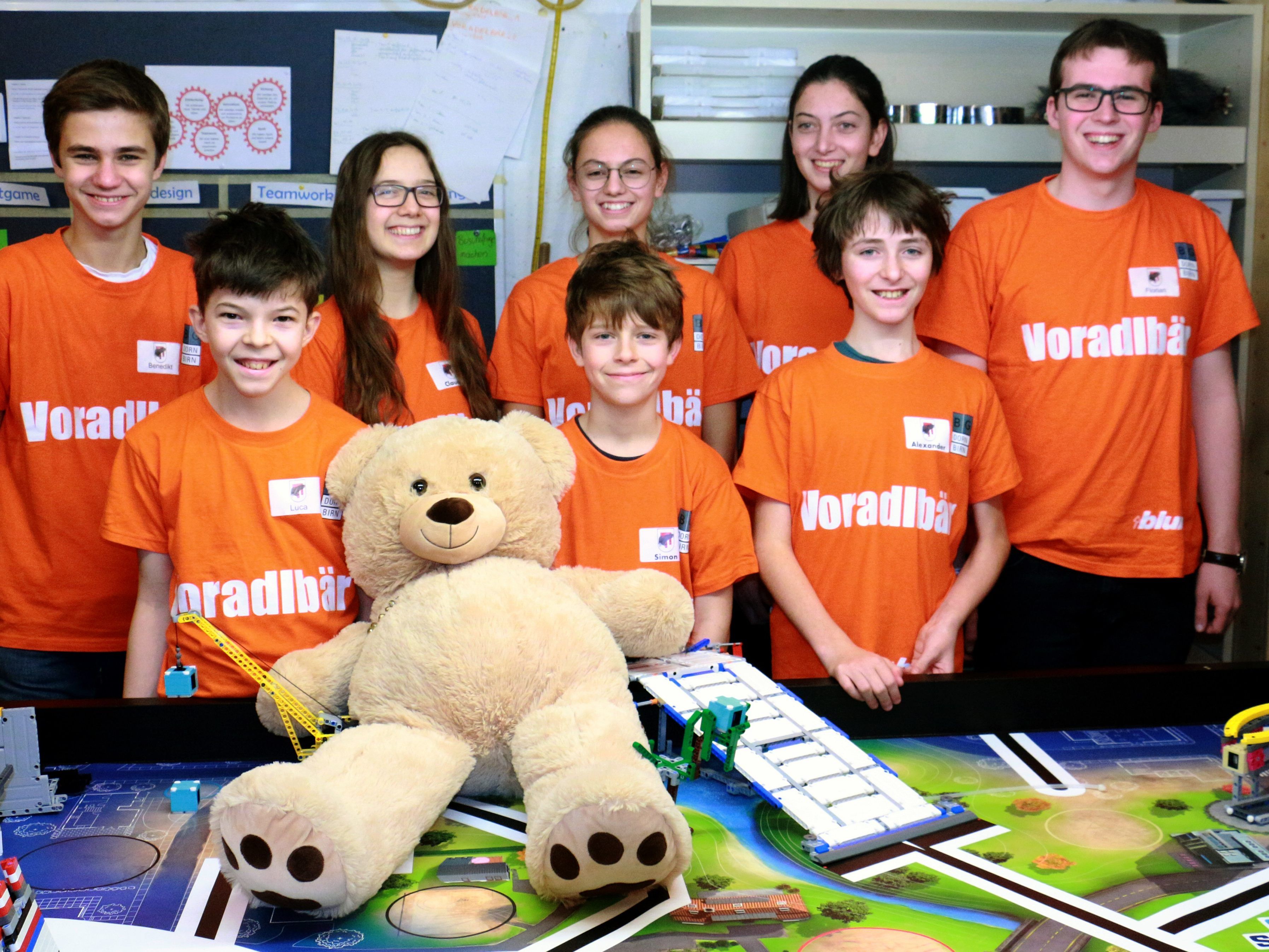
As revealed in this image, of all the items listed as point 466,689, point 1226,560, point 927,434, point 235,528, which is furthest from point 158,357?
point 1226,560

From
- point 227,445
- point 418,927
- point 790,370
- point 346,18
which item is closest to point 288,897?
point 418,927

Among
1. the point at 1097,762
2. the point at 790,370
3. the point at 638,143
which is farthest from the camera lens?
the point at 638,143

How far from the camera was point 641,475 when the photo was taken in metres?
1.88

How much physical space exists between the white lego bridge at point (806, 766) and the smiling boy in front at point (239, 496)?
59 centimetres

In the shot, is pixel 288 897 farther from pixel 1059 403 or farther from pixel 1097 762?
pixel 1059 403

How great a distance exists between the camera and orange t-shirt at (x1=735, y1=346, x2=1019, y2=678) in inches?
76.1

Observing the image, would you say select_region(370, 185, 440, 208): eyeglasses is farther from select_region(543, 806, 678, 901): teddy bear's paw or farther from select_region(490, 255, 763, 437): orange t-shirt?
select_region(543, 806, 678, 901): teddy bear's paw

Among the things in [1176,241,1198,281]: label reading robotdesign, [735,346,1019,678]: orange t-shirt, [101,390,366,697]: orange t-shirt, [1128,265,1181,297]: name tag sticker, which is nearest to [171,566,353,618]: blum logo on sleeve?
[101,390,366,697]: orange t-shirt

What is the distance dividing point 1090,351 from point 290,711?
1.57 metres

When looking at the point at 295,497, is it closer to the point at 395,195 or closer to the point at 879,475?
the point at 395,195

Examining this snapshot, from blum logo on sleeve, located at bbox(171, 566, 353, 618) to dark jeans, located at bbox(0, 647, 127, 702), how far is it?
1.69ft

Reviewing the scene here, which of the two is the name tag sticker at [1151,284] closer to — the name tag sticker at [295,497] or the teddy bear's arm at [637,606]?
the teddy bear's arm at [637,606]

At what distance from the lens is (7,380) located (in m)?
2.09

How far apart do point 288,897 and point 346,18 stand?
2.67 metres
